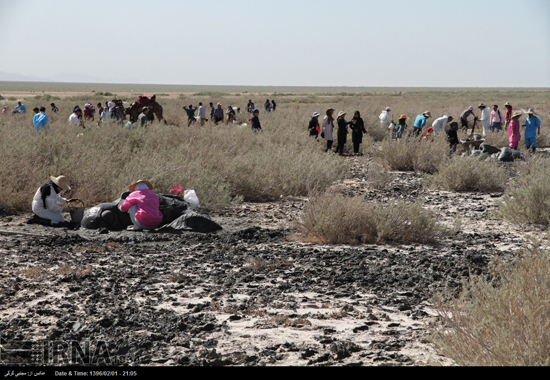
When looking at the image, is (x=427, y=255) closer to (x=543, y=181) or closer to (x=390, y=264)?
(x=390, y=264)

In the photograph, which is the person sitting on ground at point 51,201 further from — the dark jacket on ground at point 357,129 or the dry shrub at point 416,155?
the dark jacket on ground at point 357,129

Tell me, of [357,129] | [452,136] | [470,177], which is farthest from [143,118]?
[452,136]

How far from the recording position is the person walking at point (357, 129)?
1861cm

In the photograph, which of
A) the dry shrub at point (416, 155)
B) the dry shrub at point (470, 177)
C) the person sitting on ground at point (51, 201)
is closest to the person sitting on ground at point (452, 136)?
the dry shrub at point (416, 155)

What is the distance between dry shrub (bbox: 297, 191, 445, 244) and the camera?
7.87 metres

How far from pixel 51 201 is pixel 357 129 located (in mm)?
12125

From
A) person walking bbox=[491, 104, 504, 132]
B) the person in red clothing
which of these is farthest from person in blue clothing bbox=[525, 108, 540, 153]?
the person in red clothing

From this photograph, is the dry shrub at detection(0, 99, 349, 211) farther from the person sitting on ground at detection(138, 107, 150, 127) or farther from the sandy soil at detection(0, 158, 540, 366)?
the sandy soil at detection(0, 158, 540, 366)

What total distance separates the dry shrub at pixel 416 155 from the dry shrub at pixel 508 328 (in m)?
12.1

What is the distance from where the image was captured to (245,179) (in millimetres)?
11531

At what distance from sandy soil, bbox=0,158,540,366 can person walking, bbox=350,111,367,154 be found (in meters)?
9.89

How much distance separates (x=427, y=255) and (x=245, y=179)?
514 cm

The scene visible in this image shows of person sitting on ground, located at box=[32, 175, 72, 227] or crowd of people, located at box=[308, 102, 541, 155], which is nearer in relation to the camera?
person sitting on ground, located at box=[32, 175, 72, 227]
